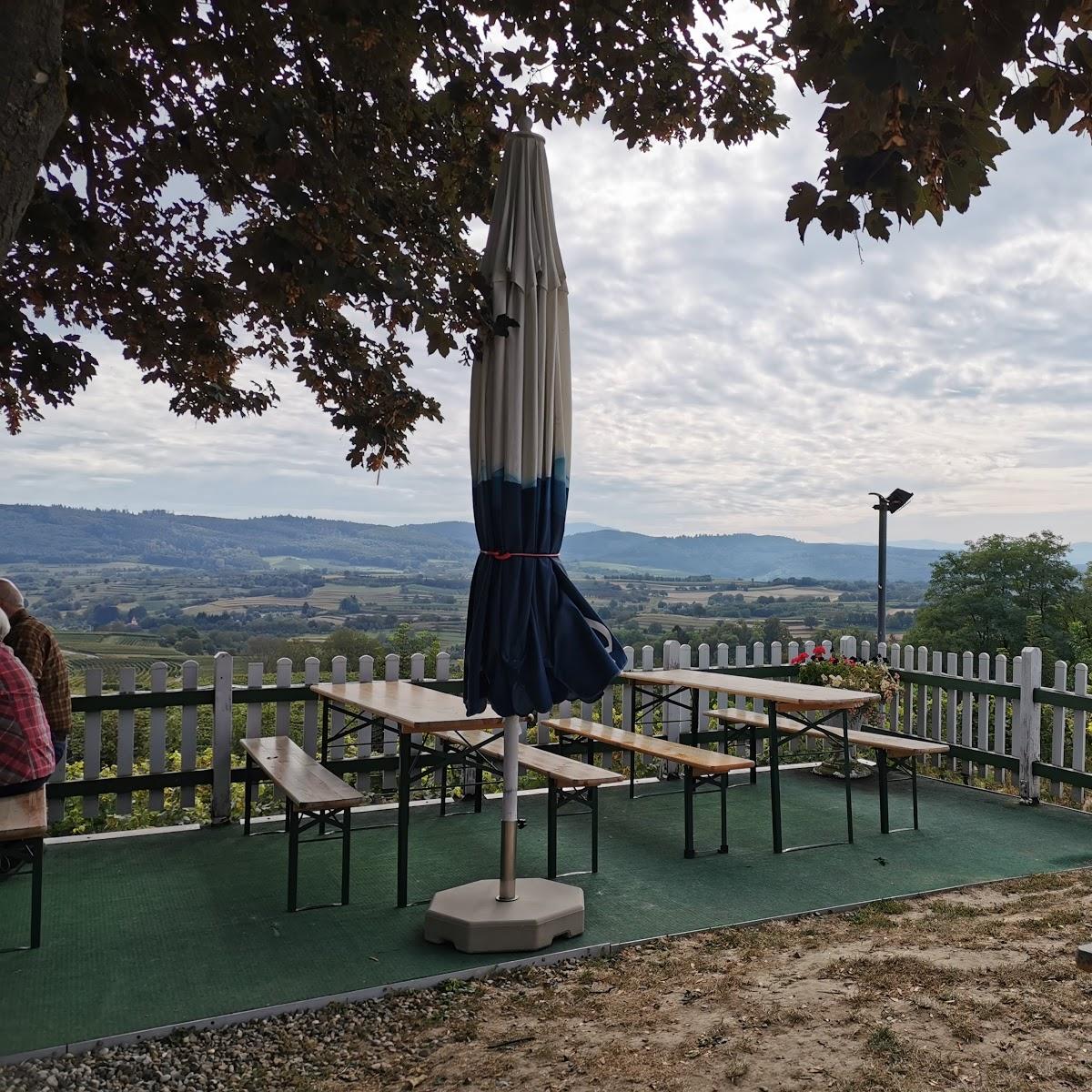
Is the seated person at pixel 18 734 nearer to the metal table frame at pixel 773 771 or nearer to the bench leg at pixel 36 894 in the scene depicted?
the bench leg at pixel 36 894

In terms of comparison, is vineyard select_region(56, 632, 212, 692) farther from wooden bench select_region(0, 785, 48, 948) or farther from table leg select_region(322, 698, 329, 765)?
wooden bench select_region(0, 785, 48, 948)

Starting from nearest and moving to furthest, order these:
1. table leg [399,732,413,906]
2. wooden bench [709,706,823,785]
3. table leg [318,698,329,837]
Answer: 1. table leg [399,732,413,906]
2. table leg [318,698,329,837]
3. wooden bench [709,706,823,785]

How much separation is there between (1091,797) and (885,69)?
7737mm

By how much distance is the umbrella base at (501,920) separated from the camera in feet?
13.3

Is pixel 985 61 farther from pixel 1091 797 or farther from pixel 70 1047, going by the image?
pixel 1091 797

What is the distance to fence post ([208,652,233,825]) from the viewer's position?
6.26 m

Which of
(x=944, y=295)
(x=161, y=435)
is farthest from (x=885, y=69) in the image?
(x=161, y=435)

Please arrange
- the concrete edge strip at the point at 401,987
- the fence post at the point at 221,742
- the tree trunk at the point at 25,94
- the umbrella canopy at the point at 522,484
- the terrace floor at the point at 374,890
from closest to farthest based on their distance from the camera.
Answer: the tree trunk at the point at 25,94 → the concrete edge strip at the point at 401,987 → the terrace floor at the point at 374,890 → the umbrella canopy at the point at 522,484 → the fence post at the point at 221,742

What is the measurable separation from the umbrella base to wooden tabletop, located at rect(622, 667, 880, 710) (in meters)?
2.12

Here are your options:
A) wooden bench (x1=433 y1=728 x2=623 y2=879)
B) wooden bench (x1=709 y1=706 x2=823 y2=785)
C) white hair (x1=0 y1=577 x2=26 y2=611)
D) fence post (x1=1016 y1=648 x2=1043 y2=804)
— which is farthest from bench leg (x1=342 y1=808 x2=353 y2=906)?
fence post (x1=1016 y1=648 x2=1043 y2=804)

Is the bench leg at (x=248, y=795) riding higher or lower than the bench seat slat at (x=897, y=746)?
lower

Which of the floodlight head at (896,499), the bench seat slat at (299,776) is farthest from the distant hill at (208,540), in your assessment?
the bench seat slat at (299,776)

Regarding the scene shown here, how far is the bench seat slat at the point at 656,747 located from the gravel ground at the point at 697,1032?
1.34 meters

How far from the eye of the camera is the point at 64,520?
14750 mm
